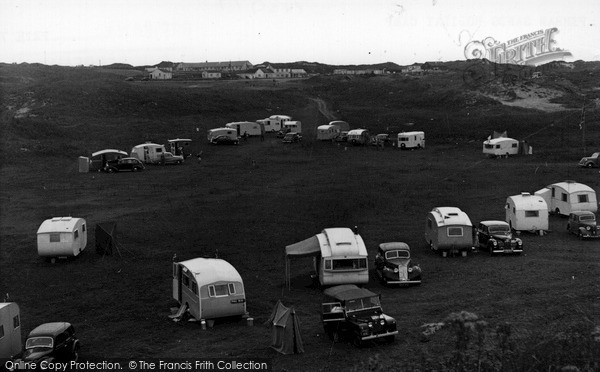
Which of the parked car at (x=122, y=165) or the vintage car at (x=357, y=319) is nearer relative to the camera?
the vintage car at (x=357, y=319)

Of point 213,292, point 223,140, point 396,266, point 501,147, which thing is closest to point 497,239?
point 396,266

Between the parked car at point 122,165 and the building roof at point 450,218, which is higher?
the parked car at point 122,165

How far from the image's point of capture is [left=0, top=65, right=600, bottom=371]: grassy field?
17531 millimetres

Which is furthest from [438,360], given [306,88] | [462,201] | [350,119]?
[306,88]

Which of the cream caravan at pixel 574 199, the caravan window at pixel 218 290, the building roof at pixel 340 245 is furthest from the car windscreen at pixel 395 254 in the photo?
the cream caravan at pixel 574 199

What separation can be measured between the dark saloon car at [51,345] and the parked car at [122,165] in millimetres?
34403

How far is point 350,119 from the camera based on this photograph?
3403 inches

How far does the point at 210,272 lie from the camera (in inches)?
796

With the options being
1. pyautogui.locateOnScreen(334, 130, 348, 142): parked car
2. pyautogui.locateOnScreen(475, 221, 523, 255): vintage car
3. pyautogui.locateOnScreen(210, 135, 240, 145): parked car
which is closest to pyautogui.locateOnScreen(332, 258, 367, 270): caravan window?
pyautogui.locateOnScreen(475, 221, 523, 255): vintage car

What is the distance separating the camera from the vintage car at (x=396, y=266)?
23.4m

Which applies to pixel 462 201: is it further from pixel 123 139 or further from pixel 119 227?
pixel 123 139

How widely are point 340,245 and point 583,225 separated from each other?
42.3 feet

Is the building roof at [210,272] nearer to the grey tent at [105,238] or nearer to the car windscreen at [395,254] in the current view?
the car windscreen at [395,254]

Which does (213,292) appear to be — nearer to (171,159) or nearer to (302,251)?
(302,251)
